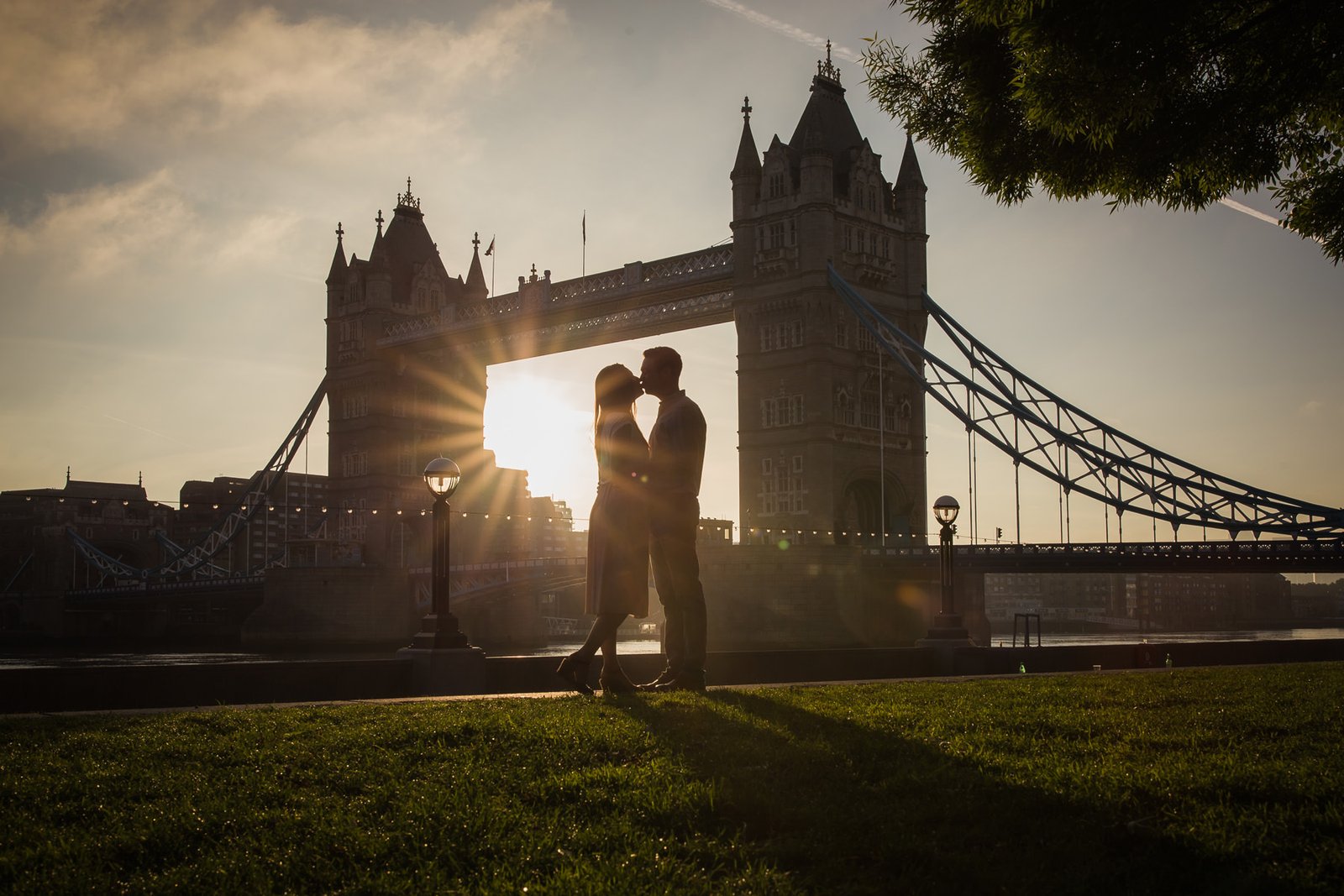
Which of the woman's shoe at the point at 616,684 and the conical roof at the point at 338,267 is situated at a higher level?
the conical roof at the point at 338,267

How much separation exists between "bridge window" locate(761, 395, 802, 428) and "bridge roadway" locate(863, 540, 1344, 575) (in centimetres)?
793

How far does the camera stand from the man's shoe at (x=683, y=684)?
38.4 feet

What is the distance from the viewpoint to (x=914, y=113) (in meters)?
12.2

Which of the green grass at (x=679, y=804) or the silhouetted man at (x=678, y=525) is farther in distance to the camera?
the silhouetted man at (x=678, y=525)

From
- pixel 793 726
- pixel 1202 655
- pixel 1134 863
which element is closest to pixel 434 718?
pixel 793 726

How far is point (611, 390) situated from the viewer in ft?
39.0

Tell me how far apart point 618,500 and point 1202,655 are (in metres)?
13.9

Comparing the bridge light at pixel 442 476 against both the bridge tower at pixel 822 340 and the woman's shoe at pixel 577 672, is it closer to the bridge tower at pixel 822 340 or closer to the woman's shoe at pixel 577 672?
the woman's shoe at pixel 577 672

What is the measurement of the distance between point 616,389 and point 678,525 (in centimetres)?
142

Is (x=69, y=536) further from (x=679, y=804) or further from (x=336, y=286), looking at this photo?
(x=679, y=804)

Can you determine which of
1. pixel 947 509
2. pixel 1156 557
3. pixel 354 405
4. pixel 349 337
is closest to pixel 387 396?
pixel 354 405

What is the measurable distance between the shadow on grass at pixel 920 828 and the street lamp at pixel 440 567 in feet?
26.2

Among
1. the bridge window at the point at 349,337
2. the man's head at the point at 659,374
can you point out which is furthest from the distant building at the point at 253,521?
the man's head at the point at 659,374

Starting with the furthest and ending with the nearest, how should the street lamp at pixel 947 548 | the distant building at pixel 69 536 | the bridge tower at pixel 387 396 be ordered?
the distant building at pixel 69 536, the bridge tower at pixel 387 396, the street lamp at pixel 947 548
